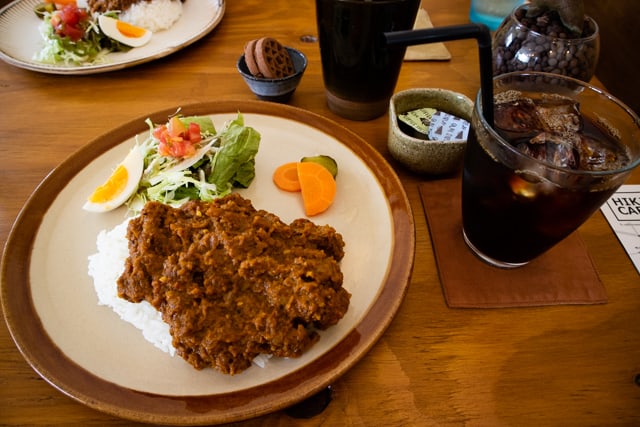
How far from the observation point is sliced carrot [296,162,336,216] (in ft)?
6.01

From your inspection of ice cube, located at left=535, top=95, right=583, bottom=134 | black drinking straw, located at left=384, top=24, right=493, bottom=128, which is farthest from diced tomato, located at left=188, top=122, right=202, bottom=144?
ice cube, located at left=535, top=95, right=583, bottom=134

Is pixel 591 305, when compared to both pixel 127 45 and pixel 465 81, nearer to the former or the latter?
pixel 465 81

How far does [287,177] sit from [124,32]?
5.77ft

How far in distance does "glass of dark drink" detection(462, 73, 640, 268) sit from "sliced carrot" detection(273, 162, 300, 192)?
777 millimetres

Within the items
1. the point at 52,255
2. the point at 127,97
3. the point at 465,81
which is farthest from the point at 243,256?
the point at 465,81

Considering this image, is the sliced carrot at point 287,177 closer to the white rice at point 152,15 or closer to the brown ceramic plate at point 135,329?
the brown ceramic plate at point 135,329

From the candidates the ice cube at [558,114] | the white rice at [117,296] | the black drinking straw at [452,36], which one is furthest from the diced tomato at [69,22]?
the ice cube at [558,114]

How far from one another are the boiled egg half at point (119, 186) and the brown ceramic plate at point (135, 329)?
5 cm

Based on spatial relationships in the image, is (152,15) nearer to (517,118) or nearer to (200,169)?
(200,169)

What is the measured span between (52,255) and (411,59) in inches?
93.6

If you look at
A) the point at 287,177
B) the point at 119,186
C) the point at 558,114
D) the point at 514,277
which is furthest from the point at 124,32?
the point at 514,277

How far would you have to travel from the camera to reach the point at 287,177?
198 cm

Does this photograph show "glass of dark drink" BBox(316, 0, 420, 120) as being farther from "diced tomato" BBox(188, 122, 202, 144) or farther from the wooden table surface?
"diced tomato" BBox(188, 122, 202, 144)

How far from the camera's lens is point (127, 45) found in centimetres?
275
